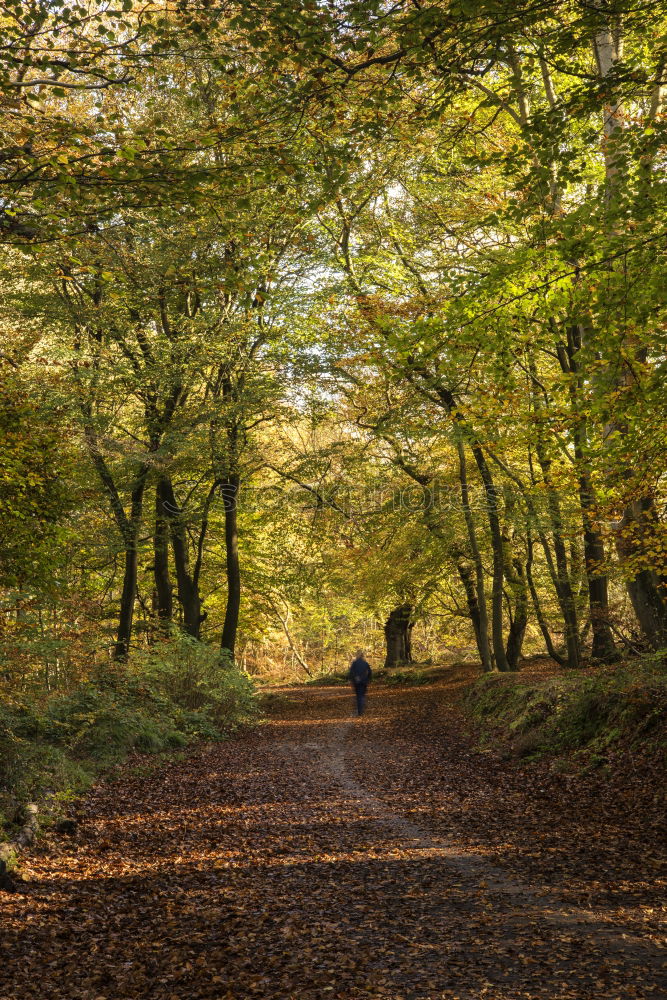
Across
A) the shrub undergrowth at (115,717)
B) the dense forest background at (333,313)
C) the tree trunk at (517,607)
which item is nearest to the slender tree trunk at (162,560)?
the dense forest background at (333,313)

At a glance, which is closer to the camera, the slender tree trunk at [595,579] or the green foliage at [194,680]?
the slender tree trunk at [595,579]

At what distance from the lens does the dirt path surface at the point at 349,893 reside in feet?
15.6

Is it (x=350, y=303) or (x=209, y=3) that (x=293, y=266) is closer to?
(x=350, y=303)

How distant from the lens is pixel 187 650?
57.1ft

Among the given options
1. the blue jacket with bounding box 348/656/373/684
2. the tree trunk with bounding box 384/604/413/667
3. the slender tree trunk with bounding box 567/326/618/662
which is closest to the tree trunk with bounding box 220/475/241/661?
the blue jacket with bounding box 348/656/373/684

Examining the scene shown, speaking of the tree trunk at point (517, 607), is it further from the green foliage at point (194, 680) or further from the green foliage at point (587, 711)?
the green foliage at point (194, 680)

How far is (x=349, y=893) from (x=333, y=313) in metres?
15.7

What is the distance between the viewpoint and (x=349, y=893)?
21.0 feet

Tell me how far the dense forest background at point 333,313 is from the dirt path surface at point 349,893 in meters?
3.70

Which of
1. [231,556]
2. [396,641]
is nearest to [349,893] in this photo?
[231,556]

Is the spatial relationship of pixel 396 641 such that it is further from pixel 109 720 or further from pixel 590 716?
pixel 590 716

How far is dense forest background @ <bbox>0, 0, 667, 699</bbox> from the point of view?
24.2 ft

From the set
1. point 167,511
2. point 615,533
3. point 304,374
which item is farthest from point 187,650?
point 615,533

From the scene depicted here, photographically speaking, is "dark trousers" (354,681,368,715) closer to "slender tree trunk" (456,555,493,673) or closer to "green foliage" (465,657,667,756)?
"slender tree trunk" (456,555,493,673)
